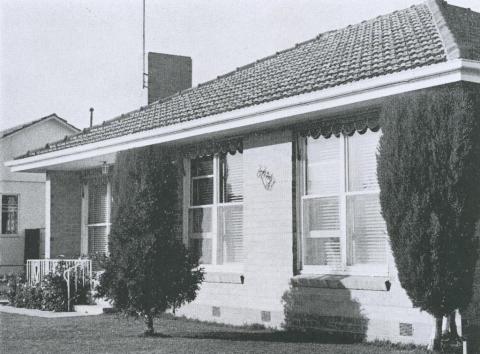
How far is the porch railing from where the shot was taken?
16.3 meters

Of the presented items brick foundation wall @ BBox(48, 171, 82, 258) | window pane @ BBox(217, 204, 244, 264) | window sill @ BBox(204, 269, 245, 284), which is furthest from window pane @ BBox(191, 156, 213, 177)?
brick foundation wall @ BBox(48, 171, 82, 258)

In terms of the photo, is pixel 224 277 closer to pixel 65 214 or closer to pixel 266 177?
pixel 266 177

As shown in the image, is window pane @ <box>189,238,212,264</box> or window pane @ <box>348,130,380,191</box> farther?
window pane @ <box>189,238,212,264</box>

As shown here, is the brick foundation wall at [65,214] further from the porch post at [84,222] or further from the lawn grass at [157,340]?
the lawn grass at [157,340]

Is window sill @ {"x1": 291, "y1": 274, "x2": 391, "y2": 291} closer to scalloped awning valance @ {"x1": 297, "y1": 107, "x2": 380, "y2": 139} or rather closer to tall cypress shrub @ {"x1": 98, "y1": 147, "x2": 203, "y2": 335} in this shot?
tall cypress shrub @ {"x1": 98, "y1": 147, "x2": 203, "y2": 335}

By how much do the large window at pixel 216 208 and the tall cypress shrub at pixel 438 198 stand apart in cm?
487

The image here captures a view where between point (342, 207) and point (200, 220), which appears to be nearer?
point (342, 207)

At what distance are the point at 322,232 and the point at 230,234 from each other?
2.46 metres

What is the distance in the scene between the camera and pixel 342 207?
36.1 feet

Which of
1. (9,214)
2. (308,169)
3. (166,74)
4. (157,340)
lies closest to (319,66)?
(308,169)

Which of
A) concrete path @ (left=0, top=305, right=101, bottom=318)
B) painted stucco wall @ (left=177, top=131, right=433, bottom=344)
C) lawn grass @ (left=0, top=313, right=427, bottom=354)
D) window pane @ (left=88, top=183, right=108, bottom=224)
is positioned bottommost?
concrete path @ (left=0, top=305, right=101, bottom=318)

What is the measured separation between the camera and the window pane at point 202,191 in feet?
45.7

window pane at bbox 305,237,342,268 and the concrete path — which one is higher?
window pane at bbox 305,237,342,268

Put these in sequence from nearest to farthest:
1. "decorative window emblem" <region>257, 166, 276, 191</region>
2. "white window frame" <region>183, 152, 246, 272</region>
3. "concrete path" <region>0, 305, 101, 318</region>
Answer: "decorative window emblem" <region>257, 166, 276, 191</region>, "white window frame" <region>183, 152, 246, 272</region>, "concrete path" <region>0, 305, 101, 318</region>
